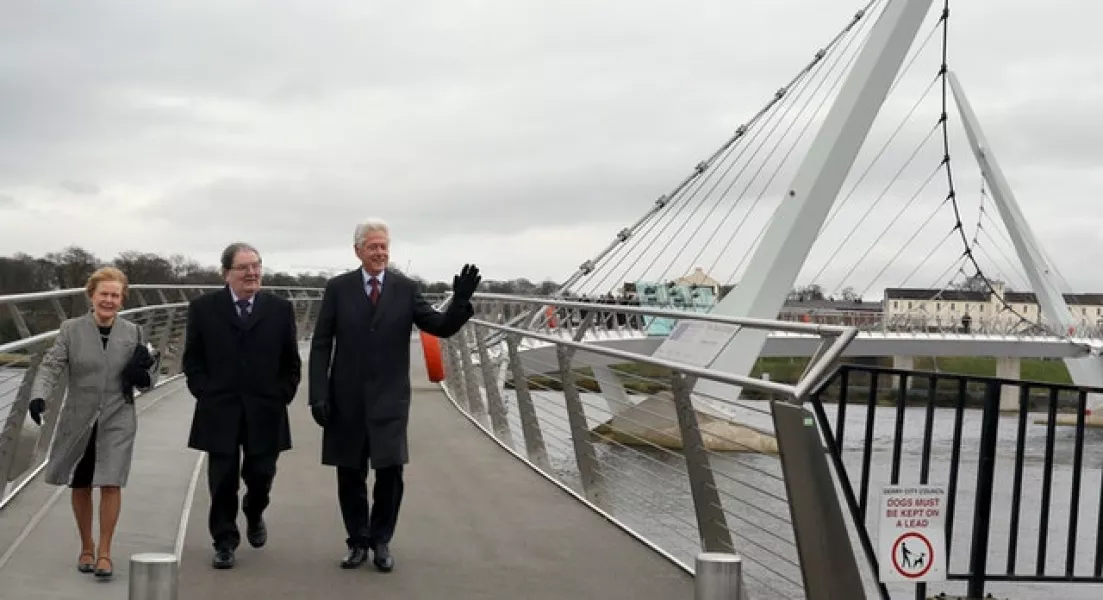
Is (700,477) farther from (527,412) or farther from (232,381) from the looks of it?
(527,412)

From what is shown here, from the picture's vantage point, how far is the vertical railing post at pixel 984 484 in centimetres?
517

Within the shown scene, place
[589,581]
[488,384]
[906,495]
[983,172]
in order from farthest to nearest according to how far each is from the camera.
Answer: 1. [983,172]
2. [488,384]
3. [589,581]
4. [906,495]

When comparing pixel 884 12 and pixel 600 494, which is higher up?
pixel 884 12

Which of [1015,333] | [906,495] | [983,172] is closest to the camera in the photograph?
[906,495]

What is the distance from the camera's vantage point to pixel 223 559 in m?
5.57

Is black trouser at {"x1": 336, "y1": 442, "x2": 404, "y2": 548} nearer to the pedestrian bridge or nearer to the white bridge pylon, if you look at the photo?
the pedestrian bridge

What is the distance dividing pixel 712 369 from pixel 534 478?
137 inches

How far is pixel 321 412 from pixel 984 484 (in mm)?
2610

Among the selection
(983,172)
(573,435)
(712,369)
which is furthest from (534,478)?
(983,172)

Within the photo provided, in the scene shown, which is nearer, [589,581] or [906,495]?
[906,495]

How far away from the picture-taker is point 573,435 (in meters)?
7.92

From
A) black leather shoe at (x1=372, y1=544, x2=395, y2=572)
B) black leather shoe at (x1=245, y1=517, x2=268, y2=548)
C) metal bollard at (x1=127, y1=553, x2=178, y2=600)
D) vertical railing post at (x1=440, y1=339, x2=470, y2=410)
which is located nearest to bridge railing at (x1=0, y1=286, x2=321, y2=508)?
black leather shoe at (x1=245, y1=517, x2=268, y2=548)

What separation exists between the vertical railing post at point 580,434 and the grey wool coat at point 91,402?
291 cm

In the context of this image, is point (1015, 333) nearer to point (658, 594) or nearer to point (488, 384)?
point (488, 384)
